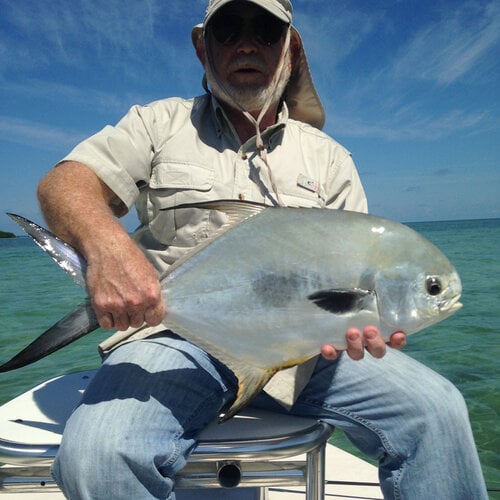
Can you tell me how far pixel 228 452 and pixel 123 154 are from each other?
4.20 feet

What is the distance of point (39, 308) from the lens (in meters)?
11.0

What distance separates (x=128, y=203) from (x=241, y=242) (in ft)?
2.37

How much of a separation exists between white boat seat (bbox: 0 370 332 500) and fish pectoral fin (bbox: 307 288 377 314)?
500 millimetres

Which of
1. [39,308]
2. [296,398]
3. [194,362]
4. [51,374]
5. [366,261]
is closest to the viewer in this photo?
[366,261]

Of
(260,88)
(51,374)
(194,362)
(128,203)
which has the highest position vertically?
(260,88)

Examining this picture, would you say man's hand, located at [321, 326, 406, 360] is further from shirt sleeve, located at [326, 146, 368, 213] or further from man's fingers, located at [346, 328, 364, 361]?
shirt sleeve, located at [326, 146, 368, 213]

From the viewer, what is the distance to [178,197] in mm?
2312

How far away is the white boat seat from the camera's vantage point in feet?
5.69

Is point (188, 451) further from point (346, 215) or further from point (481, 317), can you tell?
point (481, 317)

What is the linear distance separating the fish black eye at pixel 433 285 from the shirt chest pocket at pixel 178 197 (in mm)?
984

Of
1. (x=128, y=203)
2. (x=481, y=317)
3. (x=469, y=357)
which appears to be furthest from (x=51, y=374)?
(x=481, y=317)

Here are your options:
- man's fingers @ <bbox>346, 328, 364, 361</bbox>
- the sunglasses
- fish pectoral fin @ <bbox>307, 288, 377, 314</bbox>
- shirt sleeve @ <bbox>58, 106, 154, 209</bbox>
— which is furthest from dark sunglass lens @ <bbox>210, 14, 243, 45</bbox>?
man's fingers @ <bbox>346, 328, 364, 361</bbox>

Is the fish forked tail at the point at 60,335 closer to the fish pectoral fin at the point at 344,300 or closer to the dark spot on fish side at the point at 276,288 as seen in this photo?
the dark spot on fish side at the point at 276,288

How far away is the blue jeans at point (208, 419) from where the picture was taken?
59.9 inches
